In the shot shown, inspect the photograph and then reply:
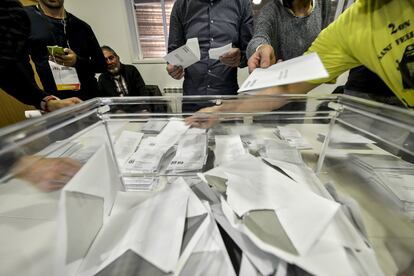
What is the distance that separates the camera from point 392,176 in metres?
0.43

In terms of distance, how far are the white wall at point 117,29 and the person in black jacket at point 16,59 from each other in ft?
6.20

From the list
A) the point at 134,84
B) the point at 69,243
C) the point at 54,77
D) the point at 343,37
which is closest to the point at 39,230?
the point at 69,243

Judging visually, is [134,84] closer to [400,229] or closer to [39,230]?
[39,230]

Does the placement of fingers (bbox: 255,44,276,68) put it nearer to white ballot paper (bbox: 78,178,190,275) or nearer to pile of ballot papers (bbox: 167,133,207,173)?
pile of ballot papers (bbox: 167,133,207,173)

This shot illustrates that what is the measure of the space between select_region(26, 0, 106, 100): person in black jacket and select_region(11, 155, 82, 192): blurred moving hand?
1.04m

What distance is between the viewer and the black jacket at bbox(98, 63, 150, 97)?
7.32ft

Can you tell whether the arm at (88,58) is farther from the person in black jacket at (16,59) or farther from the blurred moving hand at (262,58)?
the blurred moving hand at (262,58)

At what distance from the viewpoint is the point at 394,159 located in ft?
1.35

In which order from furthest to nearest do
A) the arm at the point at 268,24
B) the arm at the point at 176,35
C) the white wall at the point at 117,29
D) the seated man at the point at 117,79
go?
the white wall at the point at 117,29 → the seated man at the point at 117,79 → the arm at the point at 176,35 → the arm at the point at 268,24

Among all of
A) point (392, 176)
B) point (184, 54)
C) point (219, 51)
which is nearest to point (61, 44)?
point (184, 54)

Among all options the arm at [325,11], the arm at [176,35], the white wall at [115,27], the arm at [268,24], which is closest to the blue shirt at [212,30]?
the arm at [176,35]

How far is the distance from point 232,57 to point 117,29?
2.10 metres

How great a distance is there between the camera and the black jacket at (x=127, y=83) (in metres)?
2.23

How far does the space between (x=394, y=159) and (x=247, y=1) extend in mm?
1167
